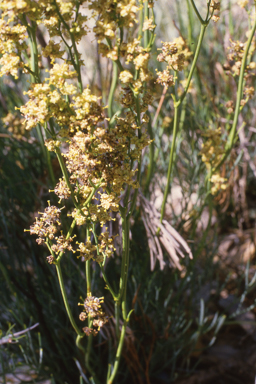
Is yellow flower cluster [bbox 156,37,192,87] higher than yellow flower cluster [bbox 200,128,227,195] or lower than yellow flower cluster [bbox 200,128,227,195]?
higher

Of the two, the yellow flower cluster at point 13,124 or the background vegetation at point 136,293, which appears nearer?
the background vegetation at point 136,293

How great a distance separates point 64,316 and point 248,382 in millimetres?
647

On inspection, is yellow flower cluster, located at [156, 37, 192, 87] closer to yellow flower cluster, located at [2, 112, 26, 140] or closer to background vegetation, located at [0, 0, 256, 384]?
background vegetation, located at [0, 0, 256, 384]

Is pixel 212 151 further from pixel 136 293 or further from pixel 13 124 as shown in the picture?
pixel 13 124

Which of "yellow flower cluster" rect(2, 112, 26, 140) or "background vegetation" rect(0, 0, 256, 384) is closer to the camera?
"background vegetation" rect(0, 0, 256, 384)

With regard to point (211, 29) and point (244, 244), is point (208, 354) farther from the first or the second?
point (211, 29)

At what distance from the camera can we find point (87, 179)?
1.75ft

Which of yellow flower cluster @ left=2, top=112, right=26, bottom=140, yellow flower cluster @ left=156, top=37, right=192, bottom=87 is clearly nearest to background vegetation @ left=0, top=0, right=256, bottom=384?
yellow flower cluster @ left=2, top=112, right=26, bottom=140

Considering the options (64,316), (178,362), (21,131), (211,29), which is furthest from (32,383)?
(211,29)

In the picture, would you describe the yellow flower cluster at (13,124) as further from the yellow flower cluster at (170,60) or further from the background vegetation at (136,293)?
the yellow flower cluster at (170,60)

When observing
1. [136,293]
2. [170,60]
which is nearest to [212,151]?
[170,60]

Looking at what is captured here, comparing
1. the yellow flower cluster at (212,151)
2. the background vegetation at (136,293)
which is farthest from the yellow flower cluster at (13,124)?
the yellow flower cluster at (212,151)

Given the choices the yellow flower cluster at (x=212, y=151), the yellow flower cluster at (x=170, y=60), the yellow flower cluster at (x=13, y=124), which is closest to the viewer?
the yellow flower cluster at (x=170, y=60)

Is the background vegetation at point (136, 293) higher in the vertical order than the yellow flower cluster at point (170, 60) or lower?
lower
